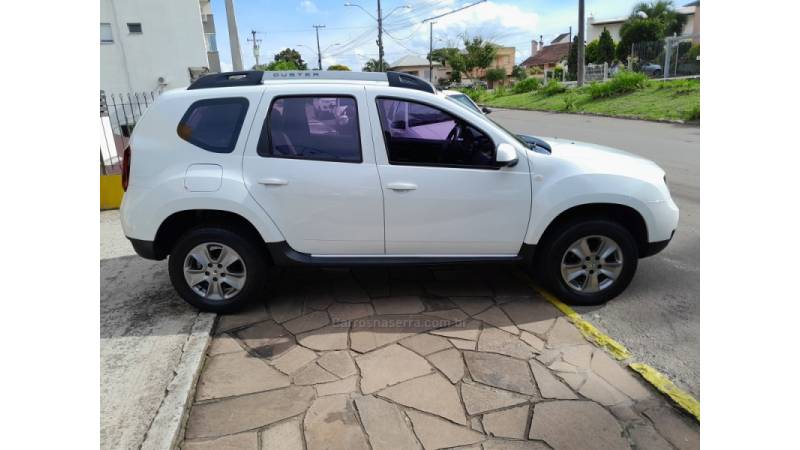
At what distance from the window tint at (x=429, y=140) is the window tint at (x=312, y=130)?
0.83 ft

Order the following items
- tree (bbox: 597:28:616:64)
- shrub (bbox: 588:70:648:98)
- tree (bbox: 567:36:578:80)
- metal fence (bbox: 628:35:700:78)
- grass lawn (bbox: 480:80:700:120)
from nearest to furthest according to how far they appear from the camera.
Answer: grass lawn (bbox: 480:80:700:120) → shrub (bbox: 588:70:648:98) → metal fence (bbox: 628:35:700:78) → tree (bbox: 567:36:578:80) → tree (bbox: 597:28:616:64)

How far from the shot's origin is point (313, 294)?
424 cm

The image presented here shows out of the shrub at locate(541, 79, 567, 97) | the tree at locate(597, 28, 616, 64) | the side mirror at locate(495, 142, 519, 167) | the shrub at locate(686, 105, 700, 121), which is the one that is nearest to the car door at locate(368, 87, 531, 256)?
the side mirror at locate(495, 142, 519, 167)

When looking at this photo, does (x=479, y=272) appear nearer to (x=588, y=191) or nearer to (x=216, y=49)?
(x=588, y=191)

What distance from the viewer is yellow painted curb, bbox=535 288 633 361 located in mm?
3230

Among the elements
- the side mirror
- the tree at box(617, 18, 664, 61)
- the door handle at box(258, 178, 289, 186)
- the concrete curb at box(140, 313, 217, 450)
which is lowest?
the concrete curb at box(140, 313, 217, 450)

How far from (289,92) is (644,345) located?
3100 mm

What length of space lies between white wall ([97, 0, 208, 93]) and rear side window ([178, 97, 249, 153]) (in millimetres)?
19428

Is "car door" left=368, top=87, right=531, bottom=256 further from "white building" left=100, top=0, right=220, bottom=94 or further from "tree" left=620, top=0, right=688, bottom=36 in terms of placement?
"tree" left=620, top=0, right=688, bottom=36

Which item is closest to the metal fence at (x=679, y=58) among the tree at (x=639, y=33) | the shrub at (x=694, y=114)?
the shrub at (x=694, y=114)

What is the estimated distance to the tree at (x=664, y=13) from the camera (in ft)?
163

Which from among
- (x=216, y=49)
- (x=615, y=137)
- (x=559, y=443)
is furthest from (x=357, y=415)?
(x=216, y=49)

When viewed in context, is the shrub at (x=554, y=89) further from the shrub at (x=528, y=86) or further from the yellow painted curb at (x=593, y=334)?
the yellow painted curb at (x=593, y=334)

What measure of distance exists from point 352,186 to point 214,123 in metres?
1.14
